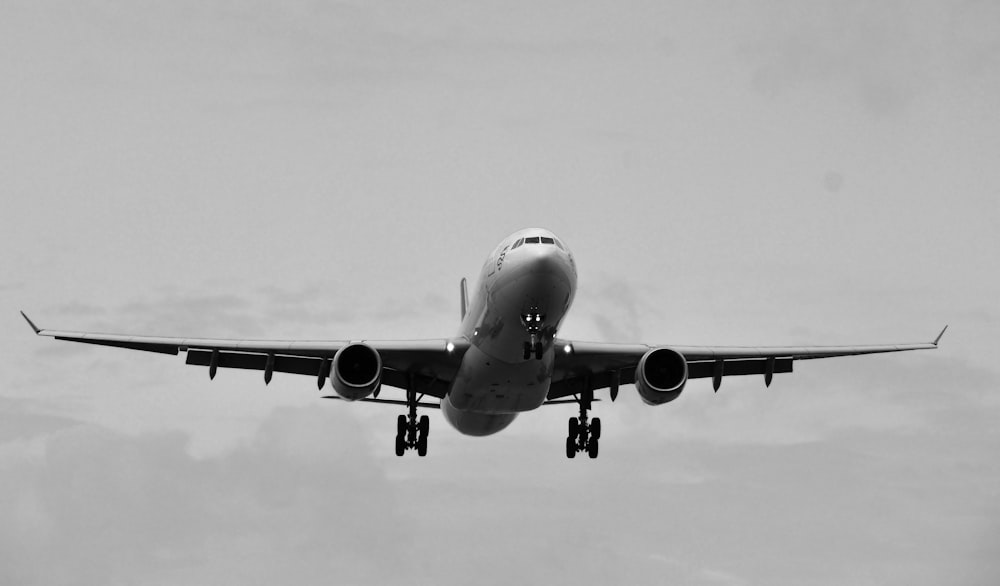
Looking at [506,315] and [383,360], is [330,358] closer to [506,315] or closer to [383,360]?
[383,360]

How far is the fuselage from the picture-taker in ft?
106

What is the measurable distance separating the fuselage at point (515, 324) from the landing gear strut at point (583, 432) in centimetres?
313

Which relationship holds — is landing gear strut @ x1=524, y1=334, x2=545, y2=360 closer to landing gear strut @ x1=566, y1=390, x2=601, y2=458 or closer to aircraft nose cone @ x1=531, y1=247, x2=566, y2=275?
aircraft nose cone @ x1=531, y1=247, x2=566, y2=275

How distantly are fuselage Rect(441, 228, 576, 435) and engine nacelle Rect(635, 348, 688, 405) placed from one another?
2.58m

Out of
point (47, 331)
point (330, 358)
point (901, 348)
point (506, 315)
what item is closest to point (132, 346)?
point (47, 331)

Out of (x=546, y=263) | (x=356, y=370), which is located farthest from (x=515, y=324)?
(x=356, y=370)

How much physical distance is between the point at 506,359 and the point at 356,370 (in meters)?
4.04

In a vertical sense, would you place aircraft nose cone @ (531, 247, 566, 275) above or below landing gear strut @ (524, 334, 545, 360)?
above

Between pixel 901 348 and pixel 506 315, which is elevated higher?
pixel 901 348

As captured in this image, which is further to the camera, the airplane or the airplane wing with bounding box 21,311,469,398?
the airplane wing with bounding box 21,311,469,398

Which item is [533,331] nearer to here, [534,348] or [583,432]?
[534,348]

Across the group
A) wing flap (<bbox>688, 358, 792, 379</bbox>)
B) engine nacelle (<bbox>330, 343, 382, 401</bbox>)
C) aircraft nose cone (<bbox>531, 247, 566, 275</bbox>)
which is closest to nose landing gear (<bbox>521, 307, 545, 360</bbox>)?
aircraft nose cone (<bbox>531, 247, 566, 275</bbox>)

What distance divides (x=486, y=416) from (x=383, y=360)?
4.16m

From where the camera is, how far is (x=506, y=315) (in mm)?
33531
